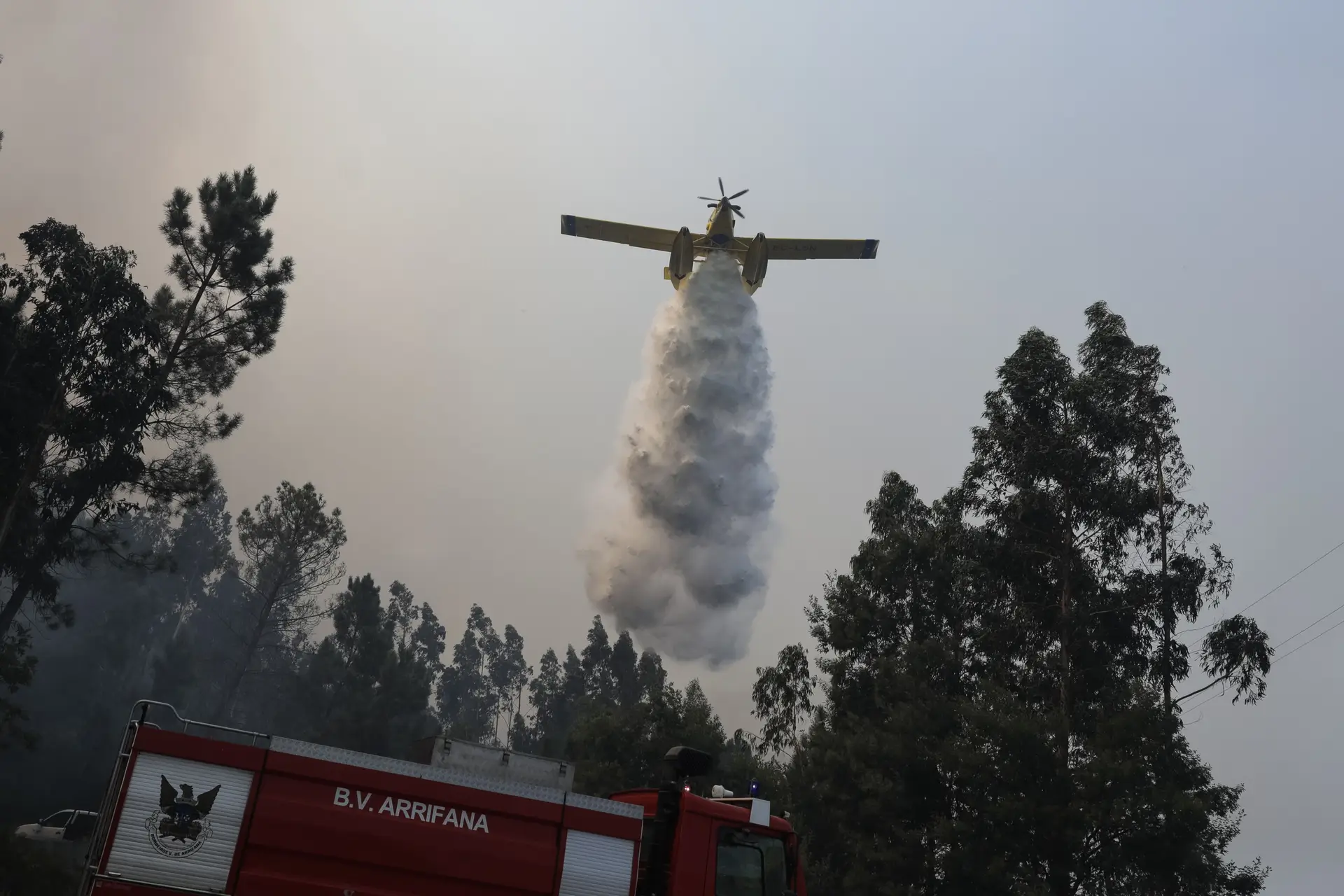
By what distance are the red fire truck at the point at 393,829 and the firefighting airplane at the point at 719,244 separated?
32.4 metres

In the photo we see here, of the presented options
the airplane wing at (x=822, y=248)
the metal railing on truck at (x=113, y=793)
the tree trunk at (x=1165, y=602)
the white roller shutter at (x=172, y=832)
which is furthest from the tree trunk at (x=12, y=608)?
the tree trunk at (x=1165, y=602)

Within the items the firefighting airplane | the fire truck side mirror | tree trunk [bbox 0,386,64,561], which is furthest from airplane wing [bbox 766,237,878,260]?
the fire truck side mirror

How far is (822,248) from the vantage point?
139 feet

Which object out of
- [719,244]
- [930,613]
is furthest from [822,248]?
[930,613]

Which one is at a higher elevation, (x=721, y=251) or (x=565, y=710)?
(x=721, y=251)

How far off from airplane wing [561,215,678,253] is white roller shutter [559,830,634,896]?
3472 cm

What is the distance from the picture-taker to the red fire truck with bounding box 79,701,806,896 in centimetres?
835

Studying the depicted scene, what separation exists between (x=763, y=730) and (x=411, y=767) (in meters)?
35.7

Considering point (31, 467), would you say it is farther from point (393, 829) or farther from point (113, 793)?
point (393, 829)

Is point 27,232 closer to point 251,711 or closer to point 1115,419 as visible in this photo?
point 1115,419

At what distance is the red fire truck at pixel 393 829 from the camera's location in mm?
8352

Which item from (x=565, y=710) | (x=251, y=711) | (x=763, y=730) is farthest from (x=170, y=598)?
(x=763, y=730)

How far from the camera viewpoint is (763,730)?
140 feet

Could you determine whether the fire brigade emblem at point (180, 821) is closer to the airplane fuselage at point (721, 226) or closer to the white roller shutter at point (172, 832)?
the white roller shutter at point (172, 832)
